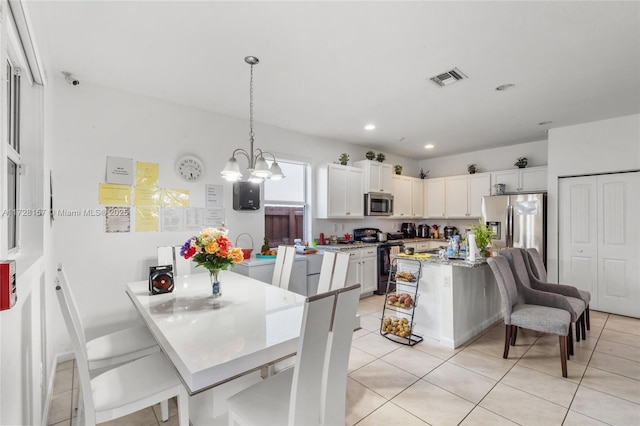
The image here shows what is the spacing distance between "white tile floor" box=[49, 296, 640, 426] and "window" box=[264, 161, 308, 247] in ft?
6.39

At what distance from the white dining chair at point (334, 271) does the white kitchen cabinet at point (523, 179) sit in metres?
4.15

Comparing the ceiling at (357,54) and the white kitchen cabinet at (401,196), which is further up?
the ceiling at (357,54)

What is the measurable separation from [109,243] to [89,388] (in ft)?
6.64

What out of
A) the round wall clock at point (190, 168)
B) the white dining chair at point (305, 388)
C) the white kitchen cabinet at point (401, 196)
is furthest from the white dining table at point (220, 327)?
the white kitchen cabinet at point (401, 196)

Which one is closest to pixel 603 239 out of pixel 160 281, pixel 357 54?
pixel 357 54

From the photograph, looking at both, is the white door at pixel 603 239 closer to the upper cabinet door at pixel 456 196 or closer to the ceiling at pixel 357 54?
the ceiling at pixel 357 54

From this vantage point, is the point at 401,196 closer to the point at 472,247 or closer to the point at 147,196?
the point at 472,247

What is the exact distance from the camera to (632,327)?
351 centimetres

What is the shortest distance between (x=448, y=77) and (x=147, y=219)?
3349 millimetres

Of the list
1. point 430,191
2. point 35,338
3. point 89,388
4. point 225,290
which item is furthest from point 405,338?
point 430,191

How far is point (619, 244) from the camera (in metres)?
3.91

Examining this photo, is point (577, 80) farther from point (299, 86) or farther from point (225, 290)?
point (225, 290)

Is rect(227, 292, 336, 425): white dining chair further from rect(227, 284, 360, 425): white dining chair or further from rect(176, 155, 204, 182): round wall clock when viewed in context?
rect(176, 155, 204, 182): round wall clock

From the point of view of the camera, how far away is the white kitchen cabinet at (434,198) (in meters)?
5.99
